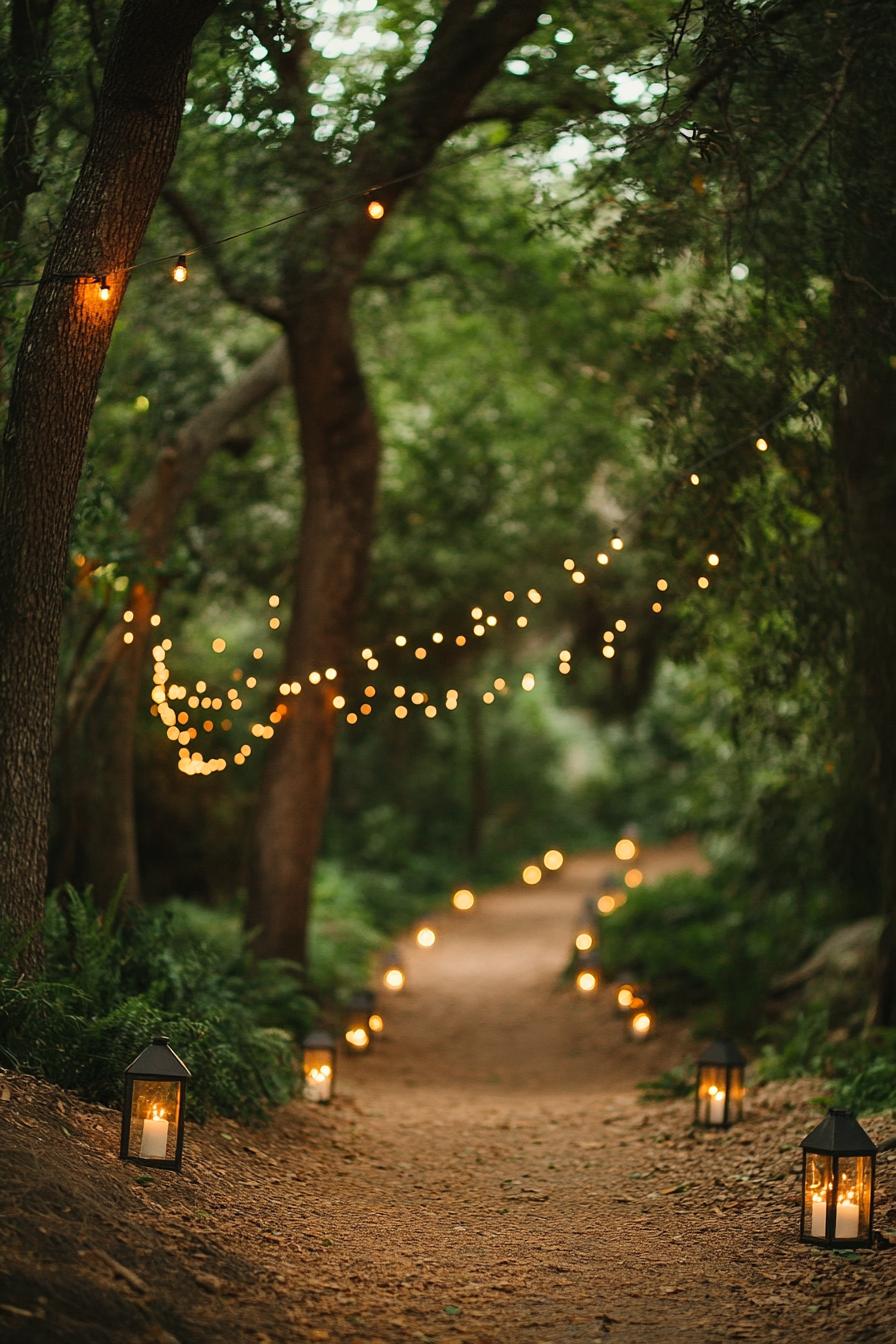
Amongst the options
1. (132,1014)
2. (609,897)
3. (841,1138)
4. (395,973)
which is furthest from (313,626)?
(609,897)

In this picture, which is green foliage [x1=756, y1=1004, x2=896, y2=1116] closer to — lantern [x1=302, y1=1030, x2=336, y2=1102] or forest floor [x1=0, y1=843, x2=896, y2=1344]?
forest floor [x1=0, y1=843, x2=896, y2=1344]

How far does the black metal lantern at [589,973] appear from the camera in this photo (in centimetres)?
1209

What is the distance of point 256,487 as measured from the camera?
43.2 ft

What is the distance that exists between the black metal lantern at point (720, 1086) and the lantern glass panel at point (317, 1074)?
2221 mm

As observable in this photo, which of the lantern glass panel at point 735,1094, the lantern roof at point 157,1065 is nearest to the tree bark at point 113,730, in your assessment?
the lantern roof at point 157,1065

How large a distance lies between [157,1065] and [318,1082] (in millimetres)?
2919

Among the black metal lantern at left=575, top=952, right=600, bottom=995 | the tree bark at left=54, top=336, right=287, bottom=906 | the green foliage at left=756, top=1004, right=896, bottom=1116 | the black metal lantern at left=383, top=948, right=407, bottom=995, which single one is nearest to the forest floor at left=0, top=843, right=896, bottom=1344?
the green foliage at left=756, top=1004, right=896, bottom=1116

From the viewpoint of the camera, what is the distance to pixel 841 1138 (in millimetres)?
4770

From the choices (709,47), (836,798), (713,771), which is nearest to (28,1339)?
(709,47)

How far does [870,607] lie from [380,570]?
23.1 ft

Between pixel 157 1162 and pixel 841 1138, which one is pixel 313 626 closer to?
pixel 157 1162

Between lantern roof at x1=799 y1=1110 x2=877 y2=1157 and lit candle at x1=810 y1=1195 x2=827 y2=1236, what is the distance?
0.65 feet

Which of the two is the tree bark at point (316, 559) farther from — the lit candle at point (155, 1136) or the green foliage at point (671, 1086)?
the lit candle at point (155, 1136)

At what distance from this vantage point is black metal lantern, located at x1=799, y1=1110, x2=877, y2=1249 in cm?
476
